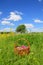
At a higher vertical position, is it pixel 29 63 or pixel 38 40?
pixel 38 40

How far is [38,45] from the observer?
17.1ft

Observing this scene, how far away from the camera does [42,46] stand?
509 cm

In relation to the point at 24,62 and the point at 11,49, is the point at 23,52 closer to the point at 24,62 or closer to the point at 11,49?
the point at 11,49

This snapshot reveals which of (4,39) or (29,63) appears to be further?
(4,39)

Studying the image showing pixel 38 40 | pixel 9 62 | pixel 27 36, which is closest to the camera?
pixel 9 62

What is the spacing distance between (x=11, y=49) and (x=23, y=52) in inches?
14.1

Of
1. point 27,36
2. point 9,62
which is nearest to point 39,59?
point 9,62

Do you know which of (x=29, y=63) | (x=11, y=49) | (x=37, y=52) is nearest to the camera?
(x=29, y=63)

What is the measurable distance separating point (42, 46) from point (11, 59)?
3.99 ft

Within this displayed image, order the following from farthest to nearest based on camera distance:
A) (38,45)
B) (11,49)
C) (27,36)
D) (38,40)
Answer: (27,36) < (38,40) < (38,45) < (11,49)

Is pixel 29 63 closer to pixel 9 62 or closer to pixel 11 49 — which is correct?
pixel 9 62

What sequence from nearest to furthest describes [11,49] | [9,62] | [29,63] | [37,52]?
[29,63], [9,62], [37,52], [11,49]

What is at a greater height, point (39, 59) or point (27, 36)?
point (27, 36)

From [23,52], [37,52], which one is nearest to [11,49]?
[23,52]
